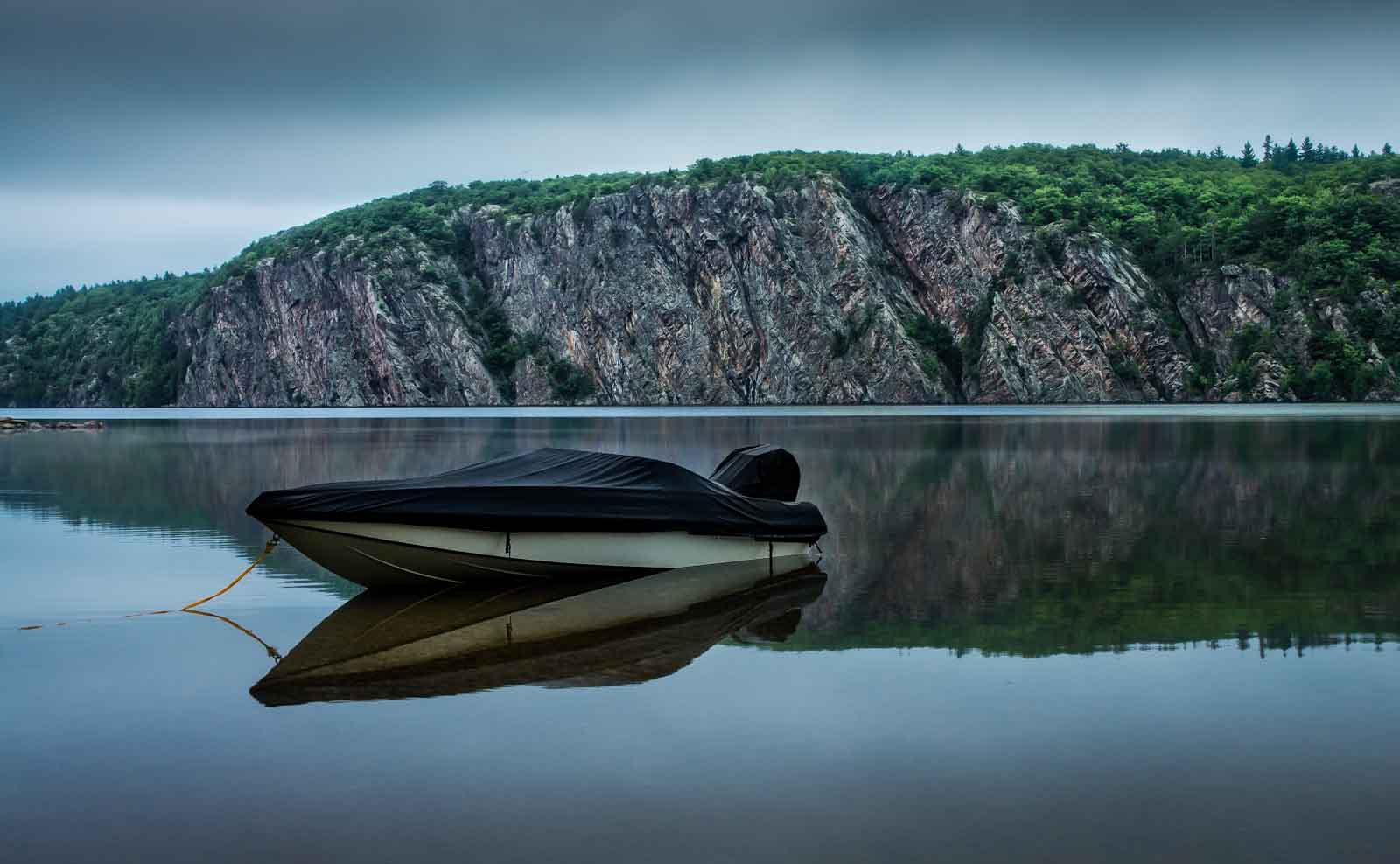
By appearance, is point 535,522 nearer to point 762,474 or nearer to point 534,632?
point 534,632

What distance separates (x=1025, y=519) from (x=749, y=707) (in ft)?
53.0

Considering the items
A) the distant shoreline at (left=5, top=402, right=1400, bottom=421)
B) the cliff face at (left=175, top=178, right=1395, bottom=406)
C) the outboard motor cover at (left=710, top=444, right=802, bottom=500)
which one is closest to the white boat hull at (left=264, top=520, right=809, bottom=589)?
the outboard motor cover at (left=710, top=444, right=802, bottom=500)

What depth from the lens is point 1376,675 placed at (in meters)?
11.0

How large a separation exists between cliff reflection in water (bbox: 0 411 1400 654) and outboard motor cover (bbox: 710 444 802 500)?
1608 millimetres

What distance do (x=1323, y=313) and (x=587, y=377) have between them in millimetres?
104562

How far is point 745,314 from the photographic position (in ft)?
563

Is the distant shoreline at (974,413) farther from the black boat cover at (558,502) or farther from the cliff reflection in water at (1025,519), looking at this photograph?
the black boat cover at (558,502)

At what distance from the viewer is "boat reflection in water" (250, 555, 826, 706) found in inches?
449

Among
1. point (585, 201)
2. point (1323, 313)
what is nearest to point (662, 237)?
point (585, 201)

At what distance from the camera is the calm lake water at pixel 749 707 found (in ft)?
23.7

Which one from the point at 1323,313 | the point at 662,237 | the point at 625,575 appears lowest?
the point at 625,575

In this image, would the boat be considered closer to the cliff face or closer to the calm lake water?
the calm lake water

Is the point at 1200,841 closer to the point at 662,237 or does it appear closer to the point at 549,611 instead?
the point at 549,611

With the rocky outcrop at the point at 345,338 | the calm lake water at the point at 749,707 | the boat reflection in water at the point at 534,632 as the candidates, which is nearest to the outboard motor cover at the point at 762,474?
the calm lake water at the point at 749,707
